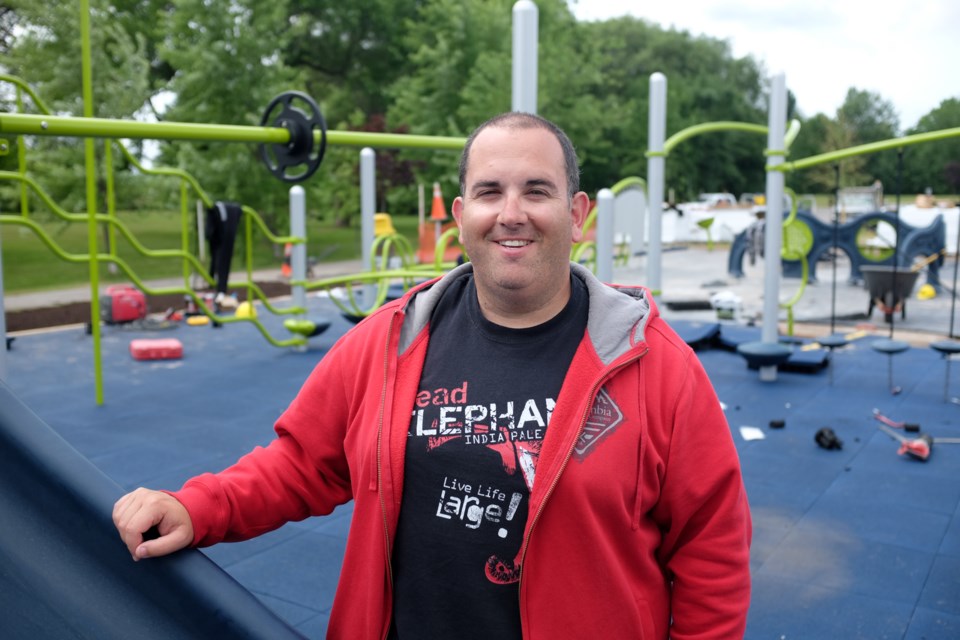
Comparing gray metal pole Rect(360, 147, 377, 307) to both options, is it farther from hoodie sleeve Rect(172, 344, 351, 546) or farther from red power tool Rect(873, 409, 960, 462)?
hoodie sleeve Rect(172, 344, 351, 546)

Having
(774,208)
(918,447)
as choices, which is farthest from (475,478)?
(774,208)

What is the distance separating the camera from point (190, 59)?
53.3 ft

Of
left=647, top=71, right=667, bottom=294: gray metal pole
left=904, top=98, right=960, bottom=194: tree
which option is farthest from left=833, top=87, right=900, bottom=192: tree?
left=647, top=71, right=667, bottom=294: gray metal pole

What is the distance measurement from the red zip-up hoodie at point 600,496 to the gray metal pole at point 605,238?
11.3 feet

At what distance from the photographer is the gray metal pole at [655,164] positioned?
6086 mm

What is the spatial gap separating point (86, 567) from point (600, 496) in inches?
36.4

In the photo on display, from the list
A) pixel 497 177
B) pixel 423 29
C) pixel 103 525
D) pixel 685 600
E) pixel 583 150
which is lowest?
pixel 685 600

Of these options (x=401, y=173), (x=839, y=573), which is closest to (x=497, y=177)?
(x=839, y=573)

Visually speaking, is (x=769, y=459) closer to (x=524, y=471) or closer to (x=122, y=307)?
(x=524, y=471)

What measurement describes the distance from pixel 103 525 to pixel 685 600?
107 centimetres

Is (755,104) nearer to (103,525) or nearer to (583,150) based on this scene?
(583,150)

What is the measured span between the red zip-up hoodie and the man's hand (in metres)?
0.03

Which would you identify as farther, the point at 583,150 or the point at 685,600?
the point at 583,150

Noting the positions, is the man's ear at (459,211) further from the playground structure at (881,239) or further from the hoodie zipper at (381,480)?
the playground structure at (881,239)
